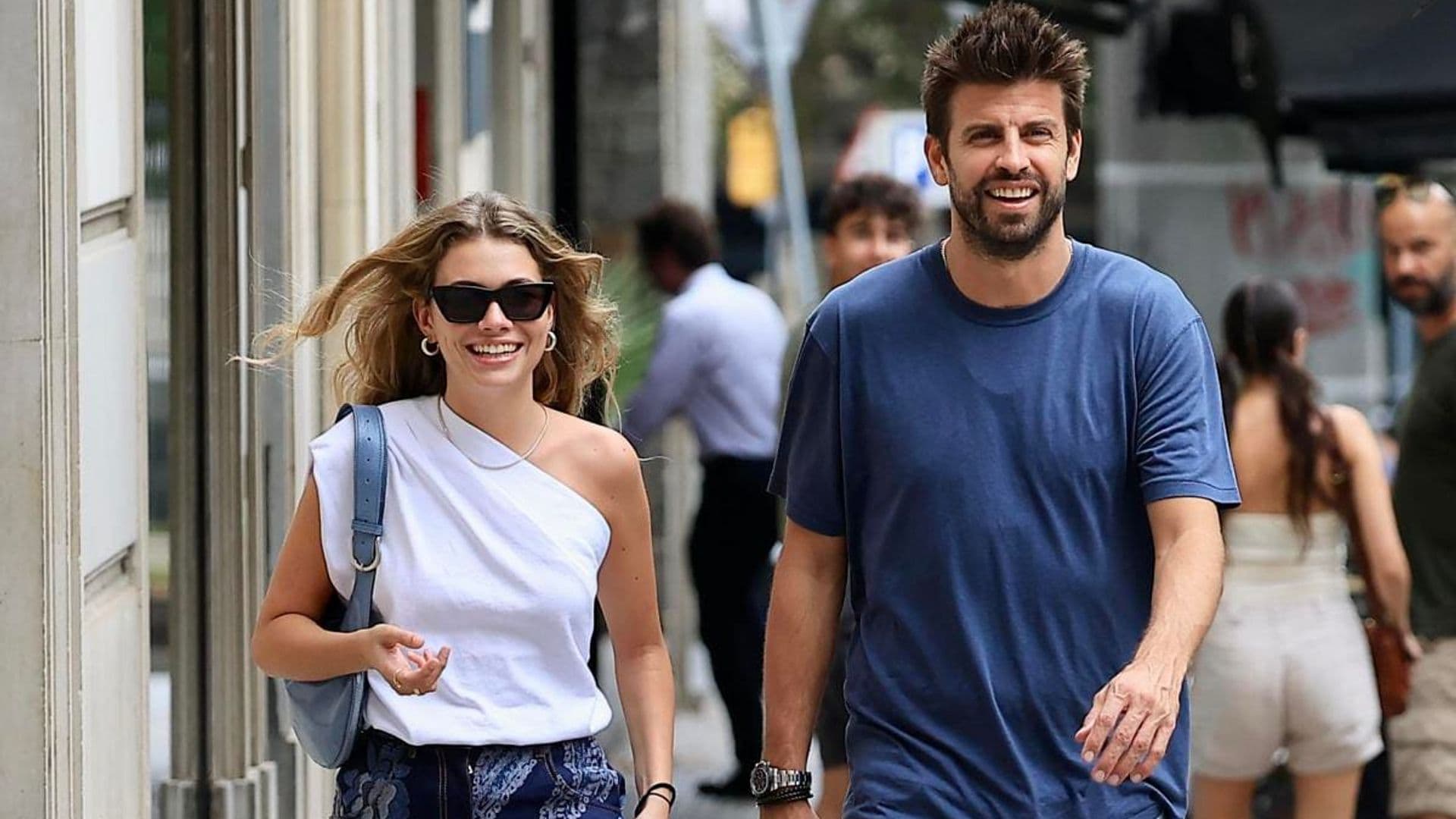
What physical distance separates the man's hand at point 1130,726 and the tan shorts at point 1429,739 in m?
3.61

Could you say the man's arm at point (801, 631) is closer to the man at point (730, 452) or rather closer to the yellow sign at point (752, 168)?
Result: the man at point (730, 452)

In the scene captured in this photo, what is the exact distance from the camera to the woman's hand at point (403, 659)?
3.58 meters

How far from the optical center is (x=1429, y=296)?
23.5 ft

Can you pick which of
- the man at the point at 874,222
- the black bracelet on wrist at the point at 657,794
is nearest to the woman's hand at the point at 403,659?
the black bracelet on wrist at the point at 657,794

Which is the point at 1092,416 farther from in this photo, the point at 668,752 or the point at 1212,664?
the point at 1212,664

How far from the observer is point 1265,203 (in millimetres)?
20188

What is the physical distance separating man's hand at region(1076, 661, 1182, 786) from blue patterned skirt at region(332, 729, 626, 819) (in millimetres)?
760

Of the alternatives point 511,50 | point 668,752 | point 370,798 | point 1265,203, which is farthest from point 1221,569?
point 1265,203

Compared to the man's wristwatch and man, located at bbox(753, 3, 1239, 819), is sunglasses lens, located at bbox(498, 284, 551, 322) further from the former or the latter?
the man's wristwatch

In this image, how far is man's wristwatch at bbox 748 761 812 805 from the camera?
409 cm

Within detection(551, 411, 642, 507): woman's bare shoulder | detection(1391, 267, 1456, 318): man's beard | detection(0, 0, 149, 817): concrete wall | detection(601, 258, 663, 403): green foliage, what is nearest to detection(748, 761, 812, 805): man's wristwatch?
detection(551, 411, 642, 507): woman's bare shoulder

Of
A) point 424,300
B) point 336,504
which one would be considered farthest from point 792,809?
point 424,300

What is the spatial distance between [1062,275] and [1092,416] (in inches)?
9.5

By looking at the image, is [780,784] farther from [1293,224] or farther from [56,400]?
[1293,224]
